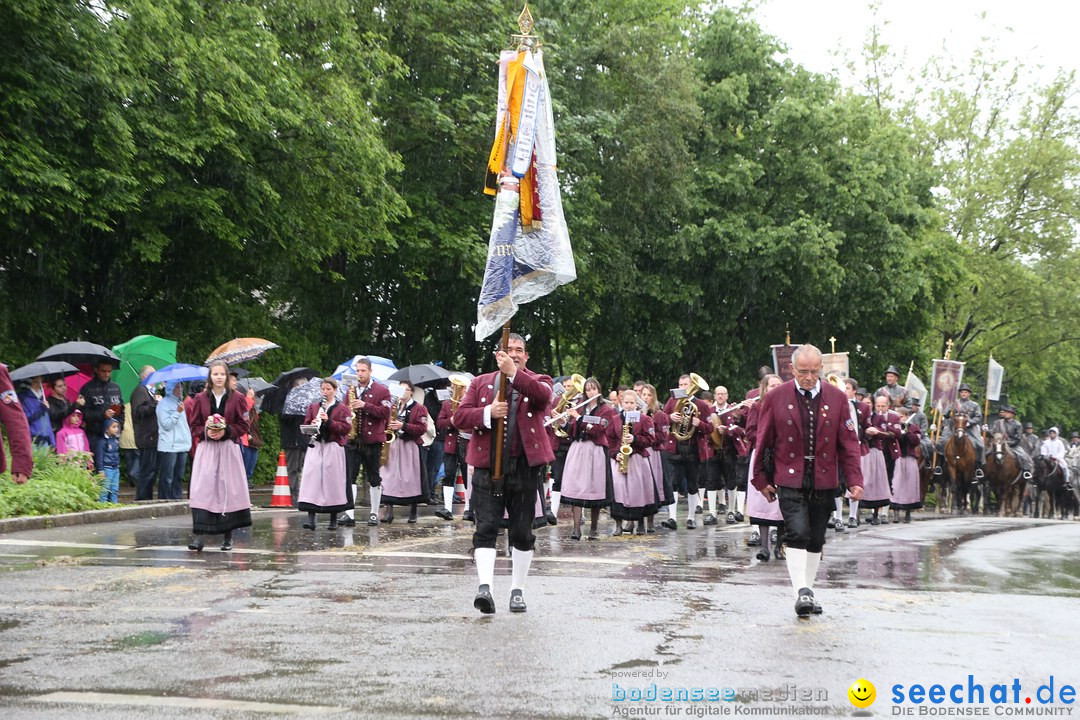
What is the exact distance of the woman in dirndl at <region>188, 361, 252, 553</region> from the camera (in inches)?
565

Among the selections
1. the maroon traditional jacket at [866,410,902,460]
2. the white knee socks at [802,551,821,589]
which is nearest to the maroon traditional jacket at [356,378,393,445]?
the maroon traditional jacket at [866,410,902,460]

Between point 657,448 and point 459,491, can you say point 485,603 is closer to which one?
point 657,448

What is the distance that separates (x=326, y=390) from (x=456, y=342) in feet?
66.3

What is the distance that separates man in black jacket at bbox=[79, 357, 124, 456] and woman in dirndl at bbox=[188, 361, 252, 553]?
244 inches

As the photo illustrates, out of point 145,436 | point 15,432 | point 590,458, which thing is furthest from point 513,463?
point 145,436

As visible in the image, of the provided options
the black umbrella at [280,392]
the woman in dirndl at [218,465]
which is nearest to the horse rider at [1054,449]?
the black umbrella at [280,392]

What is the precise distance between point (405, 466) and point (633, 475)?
10.7ft

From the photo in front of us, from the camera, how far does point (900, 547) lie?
16.9 m

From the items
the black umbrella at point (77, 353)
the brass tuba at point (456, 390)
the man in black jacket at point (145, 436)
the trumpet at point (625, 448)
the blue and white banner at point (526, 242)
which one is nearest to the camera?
the blue and white banner at point (526, 242)

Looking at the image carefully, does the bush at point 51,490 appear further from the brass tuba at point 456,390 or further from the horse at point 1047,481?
the horse at point 1047,481

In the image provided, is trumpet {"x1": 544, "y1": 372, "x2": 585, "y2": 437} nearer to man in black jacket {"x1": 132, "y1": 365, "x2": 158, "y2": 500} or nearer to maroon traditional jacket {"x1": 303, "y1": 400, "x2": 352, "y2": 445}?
maroon traditional jacket {"x1": 303, "y1": 400, "x2": 352, "y2": 445}

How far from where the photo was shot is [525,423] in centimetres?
1020

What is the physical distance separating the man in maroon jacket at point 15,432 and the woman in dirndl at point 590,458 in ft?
29.9

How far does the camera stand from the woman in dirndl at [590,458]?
1731 centimetres
